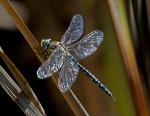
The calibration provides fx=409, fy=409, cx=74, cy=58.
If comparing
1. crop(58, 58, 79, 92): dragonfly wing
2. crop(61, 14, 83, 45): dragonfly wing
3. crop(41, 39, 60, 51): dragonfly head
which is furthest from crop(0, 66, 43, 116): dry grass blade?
crop(61, 14, 83, 45): dragonfly wing

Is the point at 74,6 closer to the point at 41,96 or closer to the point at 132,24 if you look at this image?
the point at 132,24

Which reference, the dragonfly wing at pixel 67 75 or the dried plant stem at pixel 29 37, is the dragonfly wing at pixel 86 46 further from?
the dried plant stem at pixel 29 37

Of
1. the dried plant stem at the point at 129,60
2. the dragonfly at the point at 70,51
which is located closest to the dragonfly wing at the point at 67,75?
the dragonfly at the point at 70,51

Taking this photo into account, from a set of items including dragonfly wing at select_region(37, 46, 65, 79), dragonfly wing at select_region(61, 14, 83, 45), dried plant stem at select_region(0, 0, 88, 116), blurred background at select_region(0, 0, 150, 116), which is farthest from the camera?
blurred background at select_region(0, 0, 150, 116)

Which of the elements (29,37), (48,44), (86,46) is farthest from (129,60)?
(29,37)

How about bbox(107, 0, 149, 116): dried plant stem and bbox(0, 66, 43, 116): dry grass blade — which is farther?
bbox(107, 0, 149, 116): dried plant stem

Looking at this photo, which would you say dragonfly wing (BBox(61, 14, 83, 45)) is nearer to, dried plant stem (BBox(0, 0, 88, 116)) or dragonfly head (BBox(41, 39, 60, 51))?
dragonfly head (BBox(41, 39, 60, 51))
